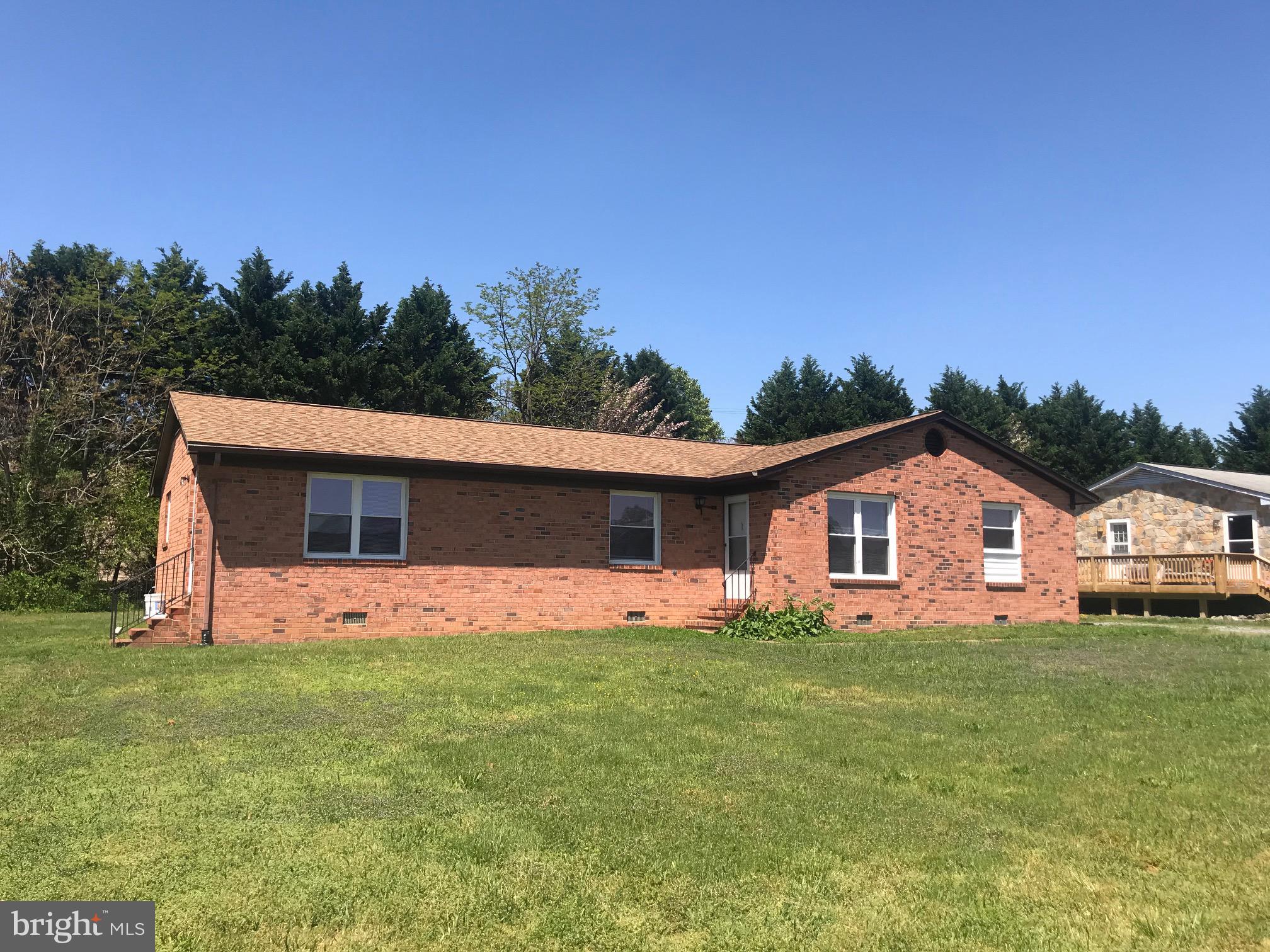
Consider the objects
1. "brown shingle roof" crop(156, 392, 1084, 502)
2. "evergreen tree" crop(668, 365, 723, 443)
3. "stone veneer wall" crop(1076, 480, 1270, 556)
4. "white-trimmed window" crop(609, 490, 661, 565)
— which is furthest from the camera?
"evergreen tree" crop(668, 365, 723, 443)

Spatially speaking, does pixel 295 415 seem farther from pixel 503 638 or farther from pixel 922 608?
pixel 922 608

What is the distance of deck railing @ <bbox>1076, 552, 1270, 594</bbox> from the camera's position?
24.9 m

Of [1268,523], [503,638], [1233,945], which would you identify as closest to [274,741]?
[1233,945]

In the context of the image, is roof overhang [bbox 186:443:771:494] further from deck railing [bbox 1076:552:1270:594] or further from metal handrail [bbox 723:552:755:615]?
deck railing [bbox 1076:552:1270:594]

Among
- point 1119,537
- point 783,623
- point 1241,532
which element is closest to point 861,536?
point 783,623

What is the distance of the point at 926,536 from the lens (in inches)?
710

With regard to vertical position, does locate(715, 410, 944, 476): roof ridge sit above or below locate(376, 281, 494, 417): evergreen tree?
below

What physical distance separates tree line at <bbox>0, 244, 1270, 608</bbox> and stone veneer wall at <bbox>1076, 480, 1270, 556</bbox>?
12626 millimetres

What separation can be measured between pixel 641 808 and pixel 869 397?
39992 millimetres

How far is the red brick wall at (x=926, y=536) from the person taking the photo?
1684 centimetres

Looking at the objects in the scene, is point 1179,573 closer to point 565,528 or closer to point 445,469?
point 565,528

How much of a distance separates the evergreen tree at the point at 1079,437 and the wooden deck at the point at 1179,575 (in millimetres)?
16165

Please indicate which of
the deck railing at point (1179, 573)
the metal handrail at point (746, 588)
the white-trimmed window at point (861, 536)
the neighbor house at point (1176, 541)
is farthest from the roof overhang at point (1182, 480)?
the metal handrail at point (746, 588)

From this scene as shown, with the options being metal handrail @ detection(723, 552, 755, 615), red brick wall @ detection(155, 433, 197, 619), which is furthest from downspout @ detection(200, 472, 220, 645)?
metal handrail @ detection(723, 552, 755, 615)
